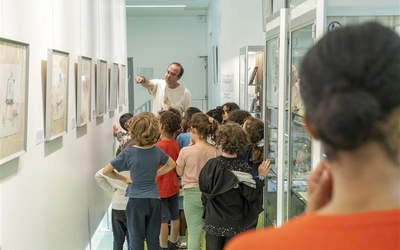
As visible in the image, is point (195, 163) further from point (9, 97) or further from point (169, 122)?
point (9, 97)

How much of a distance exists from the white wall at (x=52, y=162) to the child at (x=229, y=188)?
1067 mm

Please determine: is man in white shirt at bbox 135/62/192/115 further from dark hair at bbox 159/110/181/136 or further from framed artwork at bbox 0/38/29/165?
framed artwork at bbox 0/38/29/165

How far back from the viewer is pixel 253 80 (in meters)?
7.14

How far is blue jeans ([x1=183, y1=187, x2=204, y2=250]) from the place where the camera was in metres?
3.99

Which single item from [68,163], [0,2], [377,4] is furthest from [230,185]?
[0,2]

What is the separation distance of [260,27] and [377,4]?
650cm

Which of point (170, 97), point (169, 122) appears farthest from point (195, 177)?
point (170, 97)

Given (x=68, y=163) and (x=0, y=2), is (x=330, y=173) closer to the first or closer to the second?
(x=0, y=2)

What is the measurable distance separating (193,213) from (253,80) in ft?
11.6

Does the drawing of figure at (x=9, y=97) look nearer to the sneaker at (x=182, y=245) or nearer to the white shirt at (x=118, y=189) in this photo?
the white shirt at (x=118, y=189)

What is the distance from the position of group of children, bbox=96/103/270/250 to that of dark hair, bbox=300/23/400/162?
2582 mm

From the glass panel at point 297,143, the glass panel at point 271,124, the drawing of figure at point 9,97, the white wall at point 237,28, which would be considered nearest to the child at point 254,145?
the glass panel at point 271,124

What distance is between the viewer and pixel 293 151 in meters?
3.20

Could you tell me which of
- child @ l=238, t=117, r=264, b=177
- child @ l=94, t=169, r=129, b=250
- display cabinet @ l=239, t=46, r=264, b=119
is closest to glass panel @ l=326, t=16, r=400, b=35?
child @ l=238, t=117, r=264, b=177
